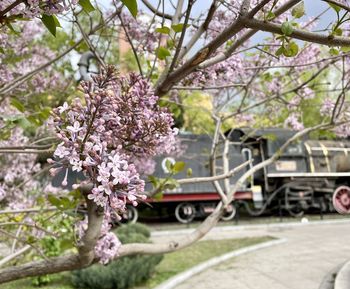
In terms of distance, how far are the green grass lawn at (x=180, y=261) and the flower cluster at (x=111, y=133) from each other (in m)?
6.64

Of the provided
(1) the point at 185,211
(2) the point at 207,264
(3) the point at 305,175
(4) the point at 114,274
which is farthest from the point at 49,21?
(3) the point at 305,175

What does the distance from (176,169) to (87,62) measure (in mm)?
1354

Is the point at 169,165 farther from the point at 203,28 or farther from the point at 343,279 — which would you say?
the point at 343,279

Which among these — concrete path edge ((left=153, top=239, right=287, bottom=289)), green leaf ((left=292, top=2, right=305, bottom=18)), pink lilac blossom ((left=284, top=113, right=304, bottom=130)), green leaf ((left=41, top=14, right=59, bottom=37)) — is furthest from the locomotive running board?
green leaf ((left=41, top=14, right=59, bottom=37))

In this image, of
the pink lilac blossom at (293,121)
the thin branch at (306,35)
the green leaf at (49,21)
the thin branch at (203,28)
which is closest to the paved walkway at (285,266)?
the pink lilac blossom at (293,121)

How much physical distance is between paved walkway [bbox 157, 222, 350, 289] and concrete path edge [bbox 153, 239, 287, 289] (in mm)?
136

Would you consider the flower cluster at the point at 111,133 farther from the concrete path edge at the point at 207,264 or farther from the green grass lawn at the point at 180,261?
the green grass lawn at the point at 180,261

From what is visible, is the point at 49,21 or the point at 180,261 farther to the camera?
the point at 180,261

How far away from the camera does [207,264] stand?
31.4ft

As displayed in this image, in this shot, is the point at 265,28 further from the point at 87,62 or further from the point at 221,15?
the point at 87,62

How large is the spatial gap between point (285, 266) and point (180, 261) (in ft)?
7.99

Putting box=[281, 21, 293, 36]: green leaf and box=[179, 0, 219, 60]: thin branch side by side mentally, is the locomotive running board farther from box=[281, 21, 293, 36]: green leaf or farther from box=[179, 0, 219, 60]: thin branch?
box=[281, 21, 293, 36]: green leaf

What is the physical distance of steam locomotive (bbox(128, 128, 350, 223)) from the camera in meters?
18.7

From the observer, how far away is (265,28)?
1779 mm
